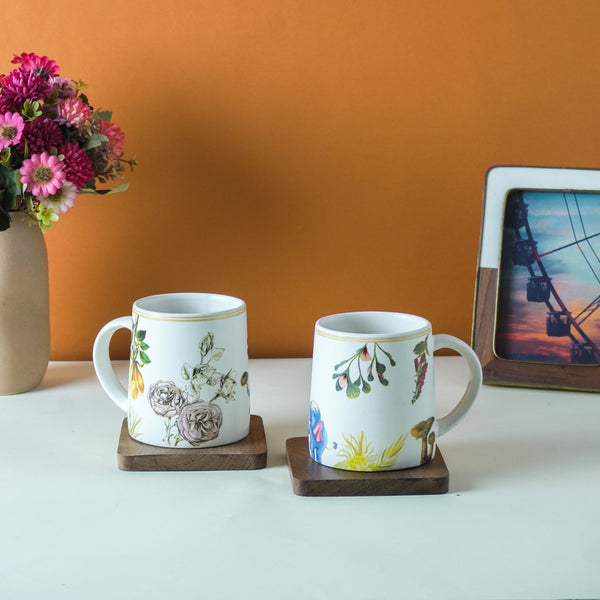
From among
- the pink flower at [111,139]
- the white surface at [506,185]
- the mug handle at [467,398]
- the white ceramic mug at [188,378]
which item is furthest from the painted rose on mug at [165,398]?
the white surface at [506,185]

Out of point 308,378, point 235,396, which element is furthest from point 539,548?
Answer: point 308,378

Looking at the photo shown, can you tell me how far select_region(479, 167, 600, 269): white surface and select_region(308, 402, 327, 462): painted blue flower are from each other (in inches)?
15.6

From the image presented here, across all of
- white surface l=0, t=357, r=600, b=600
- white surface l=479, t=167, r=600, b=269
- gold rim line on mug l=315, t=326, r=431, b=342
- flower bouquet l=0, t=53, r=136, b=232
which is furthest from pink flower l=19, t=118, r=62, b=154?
white surface l=479, t=167, r=600, b=269

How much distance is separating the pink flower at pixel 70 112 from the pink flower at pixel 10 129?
0.05 metres

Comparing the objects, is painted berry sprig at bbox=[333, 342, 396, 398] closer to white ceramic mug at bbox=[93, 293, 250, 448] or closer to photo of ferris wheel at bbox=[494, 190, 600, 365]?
white ceramic mug at bbox=[93, 293, 250, 448]

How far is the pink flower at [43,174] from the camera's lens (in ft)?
3.00

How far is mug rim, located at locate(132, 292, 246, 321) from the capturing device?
0.76m

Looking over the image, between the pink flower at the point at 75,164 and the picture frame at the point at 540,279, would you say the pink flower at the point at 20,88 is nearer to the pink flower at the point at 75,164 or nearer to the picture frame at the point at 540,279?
Answer: the pink flower at the point at 75,164

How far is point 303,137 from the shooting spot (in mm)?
1134

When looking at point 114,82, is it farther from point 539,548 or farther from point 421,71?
point 539,548

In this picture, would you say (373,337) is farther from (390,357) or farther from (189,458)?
(189,458)

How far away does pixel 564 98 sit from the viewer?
1.13m

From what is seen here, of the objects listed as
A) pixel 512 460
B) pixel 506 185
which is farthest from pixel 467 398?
pixel 506 185

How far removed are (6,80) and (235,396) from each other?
470 mm
